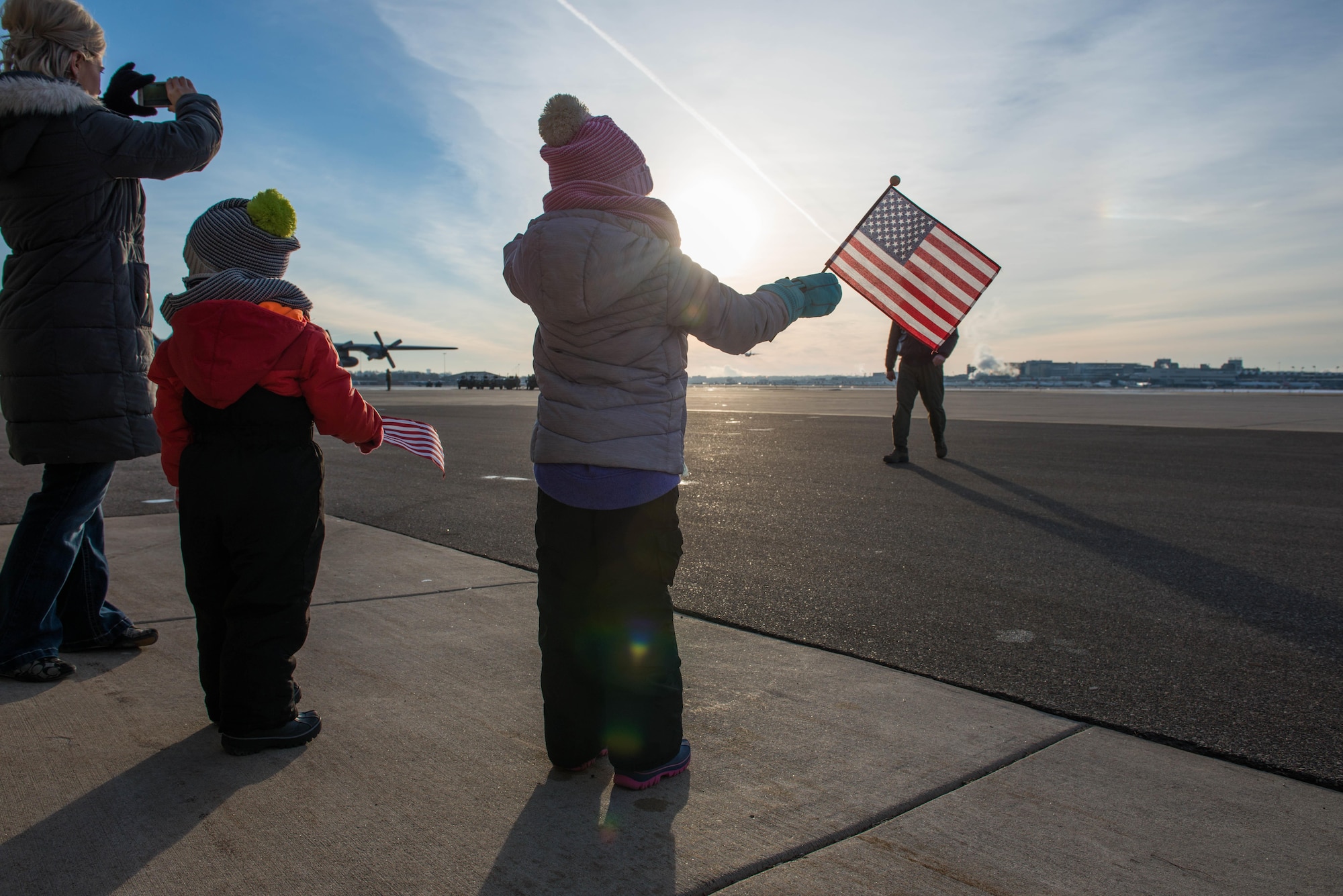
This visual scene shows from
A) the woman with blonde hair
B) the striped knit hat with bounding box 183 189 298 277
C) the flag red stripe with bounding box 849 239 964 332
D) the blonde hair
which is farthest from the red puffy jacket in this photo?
the flag red stripe with bounding box 849 239 964 332

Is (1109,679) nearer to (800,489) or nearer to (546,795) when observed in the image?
(546,795)

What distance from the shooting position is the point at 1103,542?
16.9ft

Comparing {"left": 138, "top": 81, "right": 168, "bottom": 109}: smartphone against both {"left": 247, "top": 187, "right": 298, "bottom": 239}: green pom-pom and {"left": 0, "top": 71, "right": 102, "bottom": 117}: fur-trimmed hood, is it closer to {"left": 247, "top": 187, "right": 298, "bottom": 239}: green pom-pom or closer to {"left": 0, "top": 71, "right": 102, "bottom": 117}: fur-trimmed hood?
{"left": 0, "top": 71, "right": 102, "bottom": 117}: fur-trimmed hood

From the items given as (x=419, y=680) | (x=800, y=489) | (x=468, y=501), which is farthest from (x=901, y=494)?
(x=419, y=680)

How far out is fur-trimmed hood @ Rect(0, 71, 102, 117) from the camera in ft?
8.58

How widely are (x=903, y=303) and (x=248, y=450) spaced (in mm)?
3151

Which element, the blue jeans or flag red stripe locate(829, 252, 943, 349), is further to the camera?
flag red stripe locate(829, 252, 943, 349)

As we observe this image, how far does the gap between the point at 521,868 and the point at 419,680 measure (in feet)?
3.93

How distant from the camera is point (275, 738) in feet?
7.72

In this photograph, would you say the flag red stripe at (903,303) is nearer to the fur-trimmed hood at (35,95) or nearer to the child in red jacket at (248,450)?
the child in red jacket at (248,450)

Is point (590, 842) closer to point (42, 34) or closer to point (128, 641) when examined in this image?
point (128, 641)

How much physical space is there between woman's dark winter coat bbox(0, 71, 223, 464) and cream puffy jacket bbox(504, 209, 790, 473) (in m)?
1.40

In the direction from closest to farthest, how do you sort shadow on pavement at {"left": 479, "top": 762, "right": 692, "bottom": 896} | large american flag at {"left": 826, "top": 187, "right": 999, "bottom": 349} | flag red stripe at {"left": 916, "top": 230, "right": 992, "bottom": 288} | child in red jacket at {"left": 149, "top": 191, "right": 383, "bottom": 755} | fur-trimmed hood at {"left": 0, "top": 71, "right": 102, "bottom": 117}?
shadow on pavement at {"left": 479, "top": 762, "right": 692, "bottom": 896} → child in red jacket at {"left": 149, "top": 191, "right": 383, "bottom": 755} → fur-trimmed hood at {"left": 0, "top": 71, "right": 102, "bottom": 117} → large american flag at {"left": 826, "top": 187, "right": 999, "bottom": 349} → flag red stripe at {"left": 916, "top": 230, "right": 992, "bottom": 288}

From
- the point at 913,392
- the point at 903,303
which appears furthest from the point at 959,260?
the point at 913,392
